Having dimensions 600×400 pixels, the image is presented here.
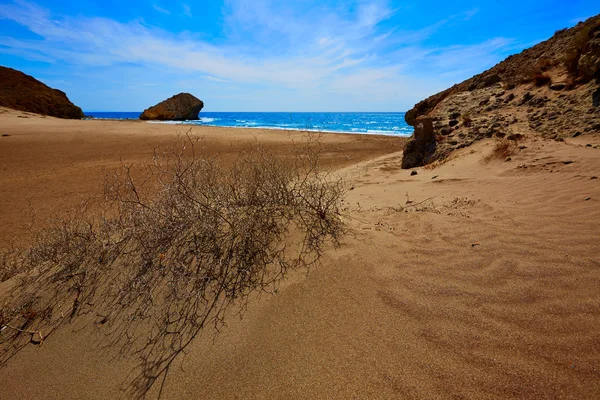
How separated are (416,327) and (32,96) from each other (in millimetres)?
51262

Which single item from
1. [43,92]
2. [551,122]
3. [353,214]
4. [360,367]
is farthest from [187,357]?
[43,92]

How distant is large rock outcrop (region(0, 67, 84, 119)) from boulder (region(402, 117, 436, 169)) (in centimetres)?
4581

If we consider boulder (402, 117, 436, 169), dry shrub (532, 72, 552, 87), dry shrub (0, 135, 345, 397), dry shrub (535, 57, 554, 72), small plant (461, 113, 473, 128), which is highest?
dry shrub (535, 57, 554, 72)

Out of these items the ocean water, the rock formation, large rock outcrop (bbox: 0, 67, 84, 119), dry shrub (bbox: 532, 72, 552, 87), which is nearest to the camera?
the rock formation

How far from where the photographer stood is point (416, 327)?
177cm

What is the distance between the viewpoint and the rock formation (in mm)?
5512

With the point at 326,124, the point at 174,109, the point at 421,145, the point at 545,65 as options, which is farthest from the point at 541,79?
the point at 174,109

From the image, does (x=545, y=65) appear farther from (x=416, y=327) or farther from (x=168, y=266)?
(x=168, y=266)

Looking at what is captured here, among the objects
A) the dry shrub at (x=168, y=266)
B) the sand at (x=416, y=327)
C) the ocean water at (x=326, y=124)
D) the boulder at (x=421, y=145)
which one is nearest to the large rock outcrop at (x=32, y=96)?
the ocean water at (x=326, y=124)

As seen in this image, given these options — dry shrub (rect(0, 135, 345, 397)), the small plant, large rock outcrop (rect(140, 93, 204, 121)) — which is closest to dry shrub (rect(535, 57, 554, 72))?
the small plant

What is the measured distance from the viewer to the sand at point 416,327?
58.4 inches

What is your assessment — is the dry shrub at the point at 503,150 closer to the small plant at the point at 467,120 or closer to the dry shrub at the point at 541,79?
the small plant at the point at 467,120

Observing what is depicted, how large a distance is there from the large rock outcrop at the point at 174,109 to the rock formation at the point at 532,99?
45.3 meters

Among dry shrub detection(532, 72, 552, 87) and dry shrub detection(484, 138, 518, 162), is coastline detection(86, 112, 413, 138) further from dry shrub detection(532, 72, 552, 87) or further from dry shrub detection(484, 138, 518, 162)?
dry shrub detection(532, 72, 552, 87)
